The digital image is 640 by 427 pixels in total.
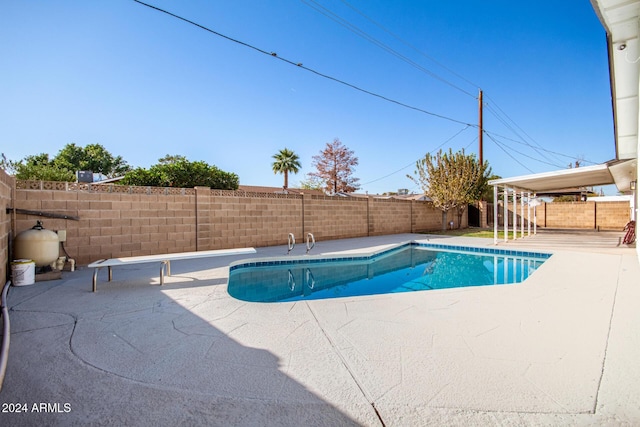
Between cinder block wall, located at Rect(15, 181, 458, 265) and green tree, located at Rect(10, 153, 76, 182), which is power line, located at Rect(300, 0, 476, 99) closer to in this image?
cinder block wall, located at Rect(15, 181, 458, 265)

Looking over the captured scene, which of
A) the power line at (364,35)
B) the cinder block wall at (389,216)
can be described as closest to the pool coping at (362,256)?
the cinder block wall at (389,216)

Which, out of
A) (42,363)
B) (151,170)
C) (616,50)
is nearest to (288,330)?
(42,363)

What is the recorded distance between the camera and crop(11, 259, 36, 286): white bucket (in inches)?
194

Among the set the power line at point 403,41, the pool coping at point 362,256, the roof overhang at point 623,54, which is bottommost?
the pool coping at point 362,256

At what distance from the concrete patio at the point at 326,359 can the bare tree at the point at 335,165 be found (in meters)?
28.9

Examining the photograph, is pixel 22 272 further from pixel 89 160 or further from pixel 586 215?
pixel 89 160

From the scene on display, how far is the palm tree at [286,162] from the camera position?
33312 mm

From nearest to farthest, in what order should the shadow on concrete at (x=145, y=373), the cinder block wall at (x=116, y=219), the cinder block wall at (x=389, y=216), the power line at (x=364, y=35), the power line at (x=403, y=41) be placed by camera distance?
the shadow on concrete at (x=145, y=373)
the cinder block wall at (x=116, y=219)
the power line at (x=364, y=35)
the power line at (x=403, y=41)
the cinder block wall at (x=389, y=216)

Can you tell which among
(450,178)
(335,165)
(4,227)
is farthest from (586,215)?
(4,227)

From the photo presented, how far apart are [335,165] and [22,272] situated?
2959 cm

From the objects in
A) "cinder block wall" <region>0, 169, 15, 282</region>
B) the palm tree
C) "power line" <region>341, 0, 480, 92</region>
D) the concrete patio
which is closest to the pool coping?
the concrete patio

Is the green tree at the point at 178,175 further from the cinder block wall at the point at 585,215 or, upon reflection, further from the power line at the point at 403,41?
the cinder block wall at the point at 585,215

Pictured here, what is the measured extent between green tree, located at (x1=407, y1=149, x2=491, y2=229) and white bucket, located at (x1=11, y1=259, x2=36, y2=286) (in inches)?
656

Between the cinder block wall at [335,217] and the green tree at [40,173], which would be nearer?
the cinder block wall at [335,217]
